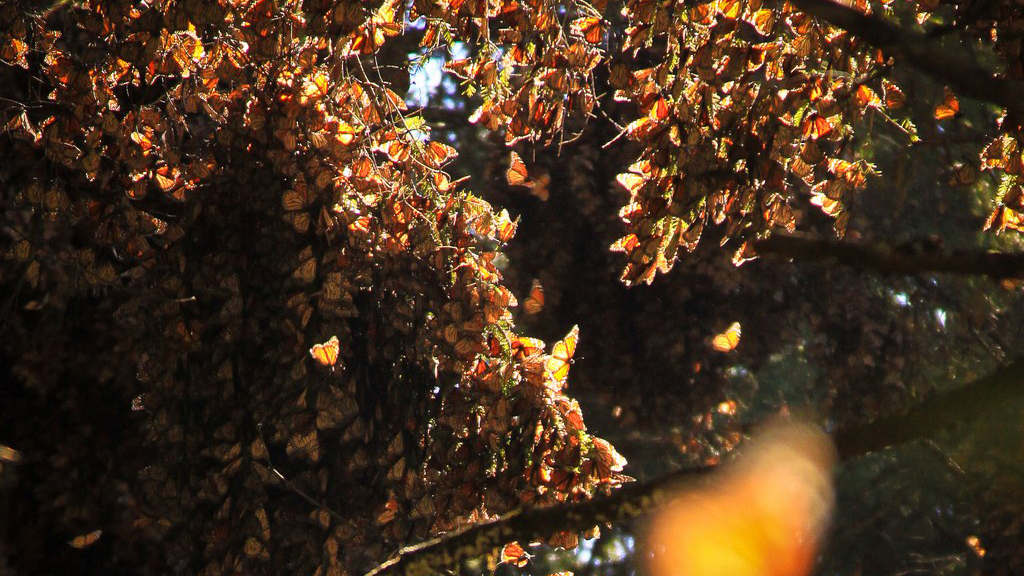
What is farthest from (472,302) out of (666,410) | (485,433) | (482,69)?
(666,410)

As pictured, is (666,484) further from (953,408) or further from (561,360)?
(561,360)

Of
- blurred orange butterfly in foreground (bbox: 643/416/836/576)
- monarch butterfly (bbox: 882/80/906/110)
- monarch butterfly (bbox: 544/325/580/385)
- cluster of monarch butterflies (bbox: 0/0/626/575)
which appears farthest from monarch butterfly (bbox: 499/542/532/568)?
monarch butterfly (bbox: 882/80/906/110)

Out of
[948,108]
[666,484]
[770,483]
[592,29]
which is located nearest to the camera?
[666,484]

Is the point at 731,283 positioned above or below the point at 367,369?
below

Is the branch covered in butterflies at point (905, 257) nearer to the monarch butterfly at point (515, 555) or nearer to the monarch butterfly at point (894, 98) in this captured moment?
the monarch butterfly at point (894, 98)

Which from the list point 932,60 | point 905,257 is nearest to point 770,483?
point 905,257

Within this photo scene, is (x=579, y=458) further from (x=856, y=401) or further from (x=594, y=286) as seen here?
(x=856, y=401)

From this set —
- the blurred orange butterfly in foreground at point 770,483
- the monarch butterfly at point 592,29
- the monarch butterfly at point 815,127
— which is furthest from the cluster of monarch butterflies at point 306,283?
the blurred orange butterfly in foreground at point 770,483
